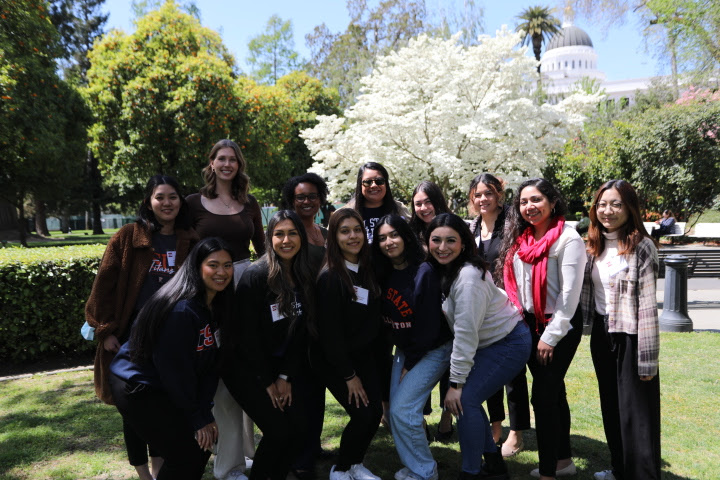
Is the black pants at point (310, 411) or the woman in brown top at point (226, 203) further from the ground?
the woman in brown top at point (226, 203)

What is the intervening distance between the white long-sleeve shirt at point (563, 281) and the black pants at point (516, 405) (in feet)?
2.76

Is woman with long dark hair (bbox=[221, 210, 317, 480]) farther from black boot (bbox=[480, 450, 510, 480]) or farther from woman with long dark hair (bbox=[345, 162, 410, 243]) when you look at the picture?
black boot (bbox=[480, 450, 510, 480])

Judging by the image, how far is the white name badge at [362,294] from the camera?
11.1ft

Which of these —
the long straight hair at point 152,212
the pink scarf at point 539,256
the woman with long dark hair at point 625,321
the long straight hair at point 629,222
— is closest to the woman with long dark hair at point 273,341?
the long straight hair at point 152,212

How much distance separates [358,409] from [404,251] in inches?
43.9

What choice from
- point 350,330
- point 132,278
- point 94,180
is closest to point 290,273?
point 350,330

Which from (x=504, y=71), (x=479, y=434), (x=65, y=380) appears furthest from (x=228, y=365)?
(x=504, y=71)

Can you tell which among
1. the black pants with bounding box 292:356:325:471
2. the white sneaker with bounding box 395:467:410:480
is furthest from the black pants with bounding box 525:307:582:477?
the black pants with bounding box 292:356:325:471

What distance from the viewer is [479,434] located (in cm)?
326

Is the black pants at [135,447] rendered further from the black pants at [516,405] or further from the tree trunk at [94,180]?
the tree trunk at [94,180]

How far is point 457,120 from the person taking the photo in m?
15.3

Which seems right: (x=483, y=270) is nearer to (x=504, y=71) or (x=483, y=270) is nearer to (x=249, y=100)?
(x=504, y=71)

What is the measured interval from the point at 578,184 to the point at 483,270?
63.2 feet

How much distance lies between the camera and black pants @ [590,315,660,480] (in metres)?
3.15
